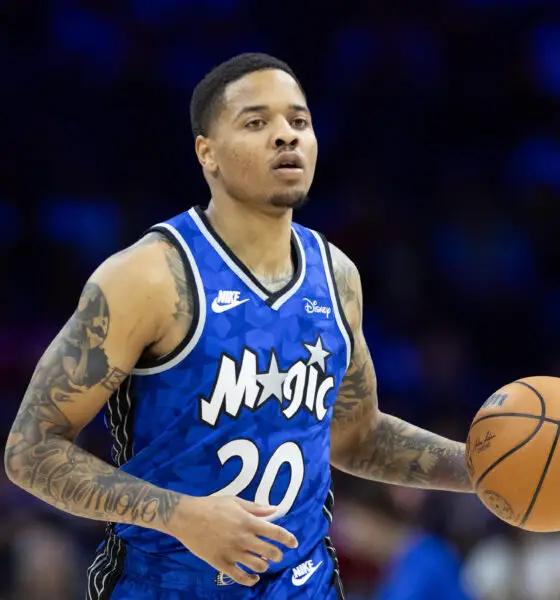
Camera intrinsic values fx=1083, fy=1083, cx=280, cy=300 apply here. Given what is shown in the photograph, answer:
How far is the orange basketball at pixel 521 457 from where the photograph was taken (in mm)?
3439

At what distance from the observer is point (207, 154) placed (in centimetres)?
361

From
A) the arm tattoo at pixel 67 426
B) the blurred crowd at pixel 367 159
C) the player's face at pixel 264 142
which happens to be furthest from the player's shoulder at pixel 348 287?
the blurred crowd at pixel 367 159

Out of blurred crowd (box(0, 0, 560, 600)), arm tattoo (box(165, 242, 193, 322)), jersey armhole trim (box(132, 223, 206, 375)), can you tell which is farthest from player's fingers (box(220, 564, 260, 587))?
blurred crowd (box(0, 0, 560, 600))

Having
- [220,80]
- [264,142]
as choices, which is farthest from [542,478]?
[220,80]

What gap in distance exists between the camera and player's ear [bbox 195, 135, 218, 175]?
3.59 m

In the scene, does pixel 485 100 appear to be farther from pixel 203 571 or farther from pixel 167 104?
pixel 203 571

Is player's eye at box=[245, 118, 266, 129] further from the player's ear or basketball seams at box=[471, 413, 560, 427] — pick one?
basketball seams at box=[471, 413, 560, 427]

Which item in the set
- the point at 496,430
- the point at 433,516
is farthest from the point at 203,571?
the point at 433,516

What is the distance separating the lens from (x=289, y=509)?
3484 millimetres

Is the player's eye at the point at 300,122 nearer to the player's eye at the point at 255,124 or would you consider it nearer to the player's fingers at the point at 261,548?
the player's eye at the point at 255,124

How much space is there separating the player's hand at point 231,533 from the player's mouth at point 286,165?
42.8 inches

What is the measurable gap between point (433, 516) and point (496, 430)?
2.82 meters

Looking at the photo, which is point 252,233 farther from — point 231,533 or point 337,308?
point 231,533

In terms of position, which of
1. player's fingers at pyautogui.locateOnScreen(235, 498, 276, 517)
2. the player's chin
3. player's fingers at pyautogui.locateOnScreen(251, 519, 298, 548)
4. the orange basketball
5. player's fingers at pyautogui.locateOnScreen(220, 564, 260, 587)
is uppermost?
the player's chin
